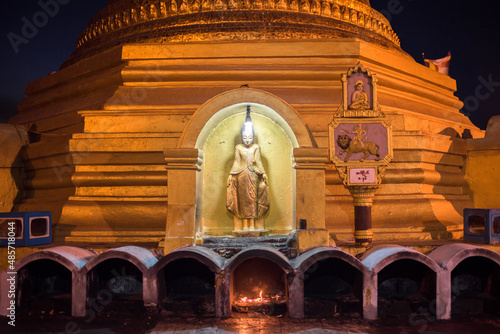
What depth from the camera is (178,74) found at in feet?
33.9

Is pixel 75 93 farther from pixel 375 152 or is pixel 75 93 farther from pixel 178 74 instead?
pixel 375 152

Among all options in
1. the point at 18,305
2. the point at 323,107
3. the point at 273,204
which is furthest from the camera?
the point at 323,107

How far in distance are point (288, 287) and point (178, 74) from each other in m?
5.85

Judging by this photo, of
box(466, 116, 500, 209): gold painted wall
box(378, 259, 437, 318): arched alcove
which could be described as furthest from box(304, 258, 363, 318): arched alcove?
box(466, 116, 500, 209): gold painted wall

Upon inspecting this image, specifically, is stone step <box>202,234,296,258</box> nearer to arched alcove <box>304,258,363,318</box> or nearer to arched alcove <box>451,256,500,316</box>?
arched alcove <box>304,258,363,318</box>

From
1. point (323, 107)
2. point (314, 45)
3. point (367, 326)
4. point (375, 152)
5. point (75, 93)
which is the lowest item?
point (367, 326)

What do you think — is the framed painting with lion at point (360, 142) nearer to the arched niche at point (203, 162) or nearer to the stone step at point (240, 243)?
the arched niche at point (203, 162)

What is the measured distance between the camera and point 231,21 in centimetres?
1134

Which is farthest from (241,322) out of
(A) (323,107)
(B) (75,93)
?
(B) (75,93)

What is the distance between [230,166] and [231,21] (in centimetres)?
435

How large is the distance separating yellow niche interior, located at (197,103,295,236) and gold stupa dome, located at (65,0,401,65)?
3.21 metres

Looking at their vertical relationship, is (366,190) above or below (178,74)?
below

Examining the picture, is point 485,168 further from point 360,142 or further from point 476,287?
point 360,142

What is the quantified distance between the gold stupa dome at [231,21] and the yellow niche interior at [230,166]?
3.21m
